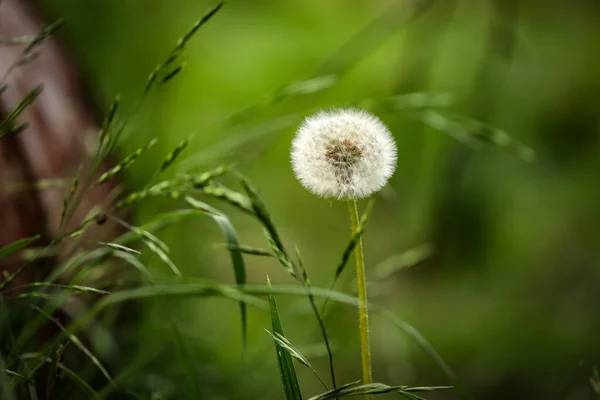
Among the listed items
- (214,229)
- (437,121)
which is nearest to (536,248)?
(214,229)

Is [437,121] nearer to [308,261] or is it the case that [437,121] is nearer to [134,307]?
[134,307]

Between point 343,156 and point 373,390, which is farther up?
point 343,156

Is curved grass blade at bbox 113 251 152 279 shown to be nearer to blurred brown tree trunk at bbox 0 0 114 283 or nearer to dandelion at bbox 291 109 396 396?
dandelion at bbox 291 109 396 396

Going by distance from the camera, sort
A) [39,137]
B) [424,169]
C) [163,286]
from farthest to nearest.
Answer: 1. [424,169]
2. [39,137]
3. [163,286]

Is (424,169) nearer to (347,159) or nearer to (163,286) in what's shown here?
(347,159)

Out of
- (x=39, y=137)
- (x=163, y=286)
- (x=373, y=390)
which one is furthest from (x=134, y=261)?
(x=39, y=137)

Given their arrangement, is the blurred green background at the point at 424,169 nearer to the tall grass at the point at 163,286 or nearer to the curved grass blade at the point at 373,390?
the tall grass at the point at 163,286

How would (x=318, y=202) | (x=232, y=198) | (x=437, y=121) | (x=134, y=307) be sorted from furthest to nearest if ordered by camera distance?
(x=318, y=202) → (x=134, y=307) → (x=437, y=121) → (x=232, y=198)
